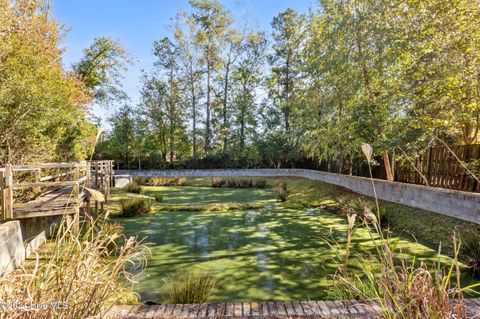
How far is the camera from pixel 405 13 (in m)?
8.05

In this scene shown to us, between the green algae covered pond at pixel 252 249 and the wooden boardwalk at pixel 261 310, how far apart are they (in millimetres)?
550

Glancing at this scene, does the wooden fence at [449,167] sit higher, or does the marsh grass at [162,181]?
the wooden fence at [449,167]

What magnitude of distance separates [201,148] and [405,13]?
73.8 ft

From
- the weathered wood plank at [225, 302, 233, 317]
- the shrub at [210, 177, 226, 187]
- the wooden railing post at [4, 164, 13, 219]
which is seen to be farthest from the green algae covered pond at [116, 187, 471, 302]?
the shrub at [210, 177, 226, 187]

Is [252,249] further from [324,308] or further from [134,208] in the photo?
[134,208]

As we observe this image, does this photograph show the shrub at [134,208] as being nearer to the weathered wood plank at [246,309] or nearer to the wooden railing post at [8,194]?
the wooden railing post at [8,194]

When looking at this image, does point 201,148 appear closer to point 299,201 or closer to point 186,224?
point 299,201

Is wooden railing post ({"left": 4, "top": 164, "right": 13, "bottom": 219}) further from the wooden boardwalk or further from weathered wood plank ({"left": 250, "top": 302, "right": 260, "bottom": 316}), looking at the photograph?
weathered wood plank ({"left": 250, "top": 302, "right": 260, "bottom": 316})

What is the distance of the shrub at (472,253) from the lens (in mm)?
4660

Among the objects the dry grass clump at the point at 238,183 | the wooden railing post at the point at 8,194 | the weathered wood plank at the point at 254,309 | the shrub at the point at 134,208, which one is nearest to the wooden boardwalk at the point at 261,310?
the weathered wood plank at the point at 254,309

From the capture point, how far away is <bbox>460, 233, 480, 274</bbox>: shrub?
183 inches

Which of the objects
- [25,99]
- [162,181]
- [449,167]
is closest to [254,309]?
[449,167]

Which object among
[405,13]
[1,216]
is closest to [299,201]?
[405,13]

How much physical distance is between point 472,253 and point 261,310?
408cm
